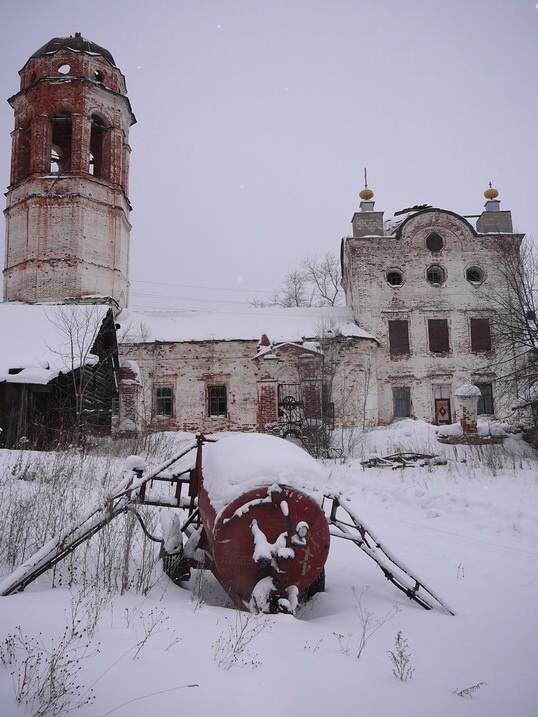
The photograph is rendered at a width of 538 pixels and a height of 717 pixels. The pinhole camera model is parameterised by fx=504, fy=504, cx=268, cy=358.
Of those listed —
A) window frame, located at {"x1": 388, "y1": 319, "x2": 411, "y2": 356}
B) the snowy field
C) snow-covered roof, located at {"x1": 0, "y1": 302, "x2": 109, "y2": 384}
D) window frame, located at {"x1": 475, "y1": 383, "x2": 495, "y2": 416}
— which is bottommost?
the snowy field

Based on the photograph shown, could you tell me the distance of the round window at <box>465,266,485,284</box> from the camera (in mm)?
25266

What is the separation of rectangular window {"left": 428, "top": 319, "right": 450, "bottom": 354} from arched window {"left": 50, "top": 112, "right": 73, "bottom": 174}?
20020 mm

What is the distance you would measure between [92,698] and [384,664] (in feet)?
6.13

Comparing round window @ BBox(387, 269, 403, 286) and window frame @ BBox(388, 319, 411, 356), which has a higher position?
round window @ BBox(387, 269, 403, 286)

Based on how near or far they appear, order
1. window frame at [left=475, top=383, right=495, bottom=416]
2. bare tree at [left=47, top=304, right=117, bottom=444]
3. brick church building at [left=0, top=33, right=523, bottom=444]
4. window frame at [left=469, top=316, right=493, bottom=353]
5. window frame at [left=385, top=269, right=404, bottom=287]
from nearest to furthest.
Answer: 1. bare tree at [left=47, top=304, right=117, bottom=444]
2. brick church building at [left=0, top=33, right=523, bottom=444]
3. window frame at [left=475, top=383, right=495, bottom=416]
4. window frame at [left=469, top=316, right=493, bottom=353]
5. window frame at [left=385, top=269, right=404, bottom=287]

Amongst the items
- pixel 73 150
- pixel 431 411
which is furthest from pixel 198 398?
pixel 73 150

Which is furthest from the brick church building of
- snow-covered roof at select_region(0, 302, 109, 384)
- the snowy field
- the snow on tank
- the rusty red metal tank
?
the rusty red metal tank

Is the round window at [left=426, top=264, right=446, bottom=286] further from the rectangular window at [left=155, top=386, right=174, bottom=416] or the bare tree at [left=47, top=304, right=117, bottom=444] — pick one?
the bare tree at [left=47, top=304, right=117, bottom=444]

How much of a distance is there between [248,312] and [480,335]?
11.6 metres

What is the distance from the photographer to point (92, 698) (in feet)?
8.46

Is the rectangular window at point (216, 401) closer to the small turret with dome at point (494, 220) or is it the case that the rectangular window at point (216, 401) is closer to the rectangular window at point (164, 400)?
the rectangular window at point (164, 400)

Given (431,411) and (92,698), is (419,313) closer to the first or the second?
(431,411)

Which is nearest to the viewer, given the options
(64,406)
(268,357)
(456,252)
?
(64,406)

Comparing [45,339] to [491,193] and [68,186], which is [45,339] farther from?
[491,193]
